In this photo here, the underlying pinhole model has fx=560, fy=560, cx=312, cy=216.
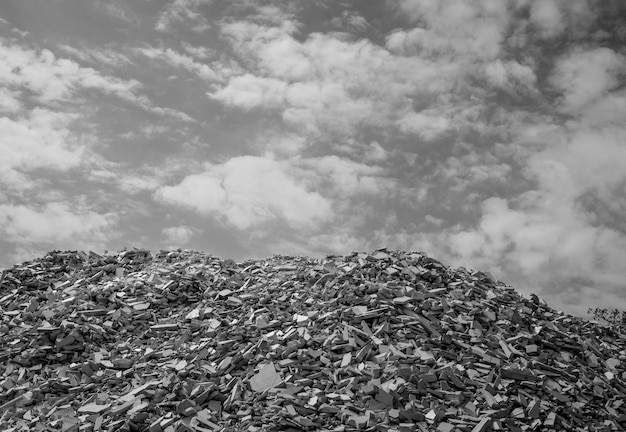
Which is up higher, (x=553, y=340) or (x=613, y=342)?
(x=613, y=342)

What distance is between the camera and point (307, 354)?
1081cm

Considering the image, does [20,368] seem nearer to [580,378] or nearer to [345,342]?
[345,342]

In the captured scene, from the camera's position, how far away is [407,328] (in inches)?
455

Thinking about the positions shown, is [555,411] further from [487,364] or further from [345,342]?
[345,342]

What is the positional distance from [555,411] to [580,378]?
76.3 inches

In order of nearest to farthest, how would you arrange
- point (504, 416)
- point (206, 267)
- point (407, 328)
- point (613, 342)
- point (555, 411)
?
point (504, 416)
point (555, 411)
point (407, 328)
point (613, 342)
point (206, 267)

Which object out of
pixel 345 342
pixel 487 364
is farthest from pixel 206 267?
pixel 487 364

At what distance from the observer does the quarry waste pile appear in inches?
384

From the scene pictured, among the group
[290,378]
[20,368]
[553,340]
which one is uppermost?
[553,340]

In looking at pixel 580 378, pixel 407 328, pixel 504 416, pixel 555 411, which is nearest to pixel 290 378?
pixel 407 328

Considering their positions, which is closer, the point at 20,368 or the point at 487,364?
the point at 487,364

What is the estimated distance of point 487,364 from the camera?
36.4 feet

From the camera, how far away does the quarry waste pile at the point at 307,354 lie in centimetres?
975

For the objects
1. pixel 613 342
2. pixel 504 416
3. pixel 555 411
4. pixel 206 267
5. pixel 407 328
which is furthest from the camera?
pixel 206 267
